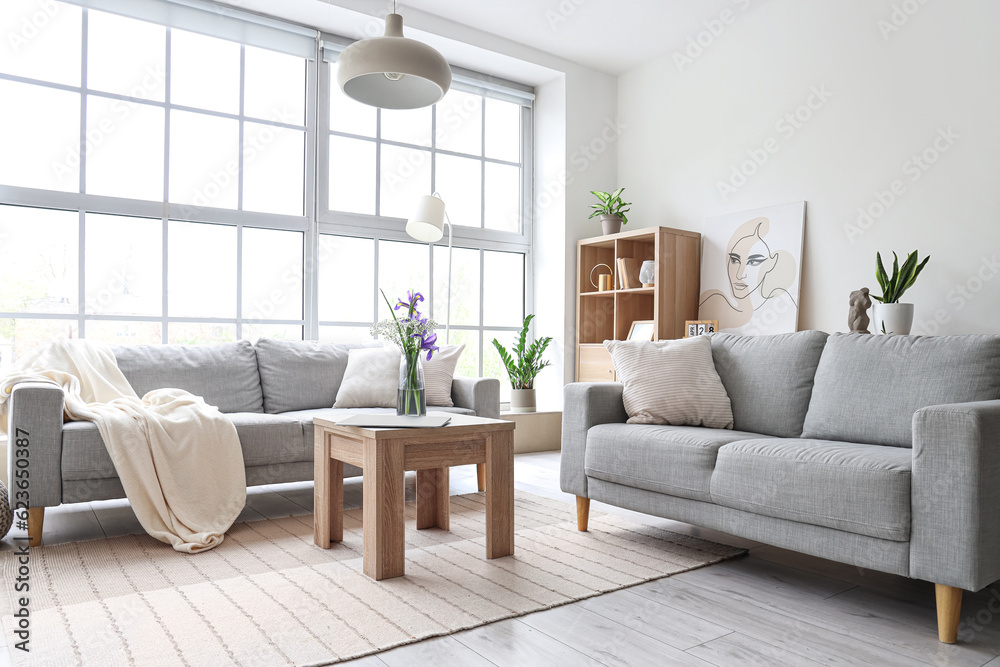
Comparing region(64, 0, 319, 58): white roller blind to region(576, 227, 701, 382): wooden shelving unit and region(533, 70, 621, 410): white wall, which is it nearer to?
region(533, 70, 621, 410): white wall

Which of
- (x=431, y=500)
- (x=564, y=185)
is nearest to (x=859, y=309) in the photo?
(x=431, y=500)

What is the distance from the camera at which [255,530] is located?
9.30 feet

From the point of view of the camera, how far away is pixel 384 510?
2.24 m

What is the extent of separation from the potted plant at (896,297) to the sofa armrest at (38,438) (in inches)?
145

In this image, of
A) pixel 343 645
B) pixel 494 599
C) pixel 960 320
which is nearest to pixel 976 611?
pixel 494 599

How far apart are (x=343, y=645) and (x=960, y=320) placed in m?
3.42

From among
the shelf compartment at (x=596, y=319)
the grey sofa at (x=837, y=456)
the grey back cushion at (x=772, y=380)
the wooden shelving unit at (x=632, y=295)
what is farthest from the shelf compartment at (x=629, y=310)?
the grey back cushion at (x=772, y=380)

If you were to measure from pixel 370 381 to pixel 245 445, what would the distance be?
34.9 inches

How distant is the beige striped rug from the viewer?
171 centimetres

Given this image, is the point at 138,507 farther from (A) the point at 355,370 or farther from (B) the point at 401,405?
(A) the point at 355,370

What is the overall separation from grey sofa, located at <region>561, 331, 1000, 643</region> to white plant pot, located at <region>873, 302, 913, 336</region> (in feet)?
3.17

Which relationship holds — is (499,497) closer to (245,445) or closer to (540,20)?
(245,445)

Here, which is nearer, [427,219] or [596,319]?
[427,219]

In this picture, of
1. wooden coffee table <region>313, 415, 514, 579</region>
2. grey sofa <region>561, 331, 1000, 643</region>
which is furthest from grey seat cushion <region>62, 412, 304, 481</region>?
grey sofa <region>561, 331, 1000, 643</region>
